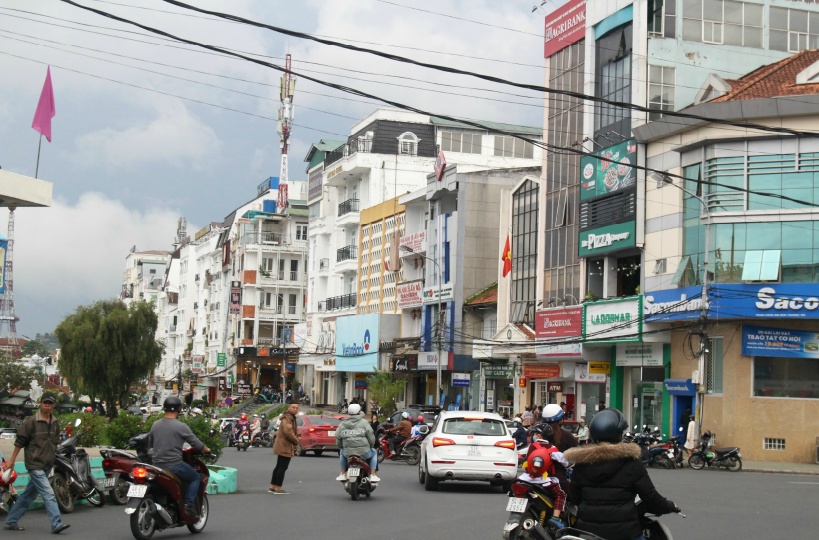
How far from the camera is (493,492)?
22156mm

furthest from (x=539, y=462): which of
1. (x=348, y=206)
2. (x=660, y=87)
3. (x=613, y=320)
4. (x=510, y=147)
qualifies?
(x=348, y=206)

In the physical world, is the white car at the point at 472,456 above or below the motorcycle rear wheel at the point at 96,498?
above

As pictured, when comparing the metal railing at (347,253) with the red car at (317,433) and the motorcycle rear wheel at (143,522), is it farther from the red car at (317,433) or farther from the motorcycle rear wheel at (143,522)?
the motorcycle rear wheel at (143,522)

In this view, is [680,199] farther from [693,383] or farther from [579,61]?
[579,61]

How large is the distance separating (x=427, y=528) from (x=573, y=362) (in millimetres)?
34876

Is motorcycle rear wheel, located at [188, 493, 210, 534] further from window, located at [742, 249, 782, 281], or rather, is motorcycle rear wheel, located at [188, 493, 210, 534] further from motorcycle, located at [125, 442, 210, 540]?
window, located at [742, 249, 782, 281]

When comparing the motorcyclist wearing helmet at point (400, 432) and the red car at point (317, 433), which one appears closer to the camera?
the motorcyclist wearing helmet at point (400, 432)

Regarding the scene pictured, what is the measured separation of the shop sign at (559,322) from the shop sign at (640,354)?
2.18m

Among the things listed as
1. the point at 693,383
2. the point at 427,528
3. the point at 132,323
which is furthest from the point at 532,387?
the point at 427,528

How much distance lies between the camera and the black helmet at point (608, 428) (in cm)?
790

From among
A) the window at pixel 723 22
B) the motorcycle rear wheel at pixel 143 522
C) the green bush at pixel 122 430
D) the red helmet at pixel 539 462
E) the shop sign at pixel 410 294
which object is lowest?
the motorcycle rear wheel at pixel 143 522

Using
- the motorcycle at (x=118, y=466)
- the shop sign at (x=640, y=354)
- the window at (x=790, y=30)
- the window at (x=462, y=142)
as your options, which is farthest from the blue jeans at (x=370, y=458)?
the window at (x=462, y=142)

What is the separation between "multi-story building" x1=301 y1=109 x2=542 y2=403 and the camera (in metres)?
72.3

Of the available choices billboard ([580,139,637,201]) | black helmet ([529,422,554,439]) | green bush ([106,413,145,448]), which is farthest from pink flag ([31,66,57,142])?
billboard ([580,139,637,201])
